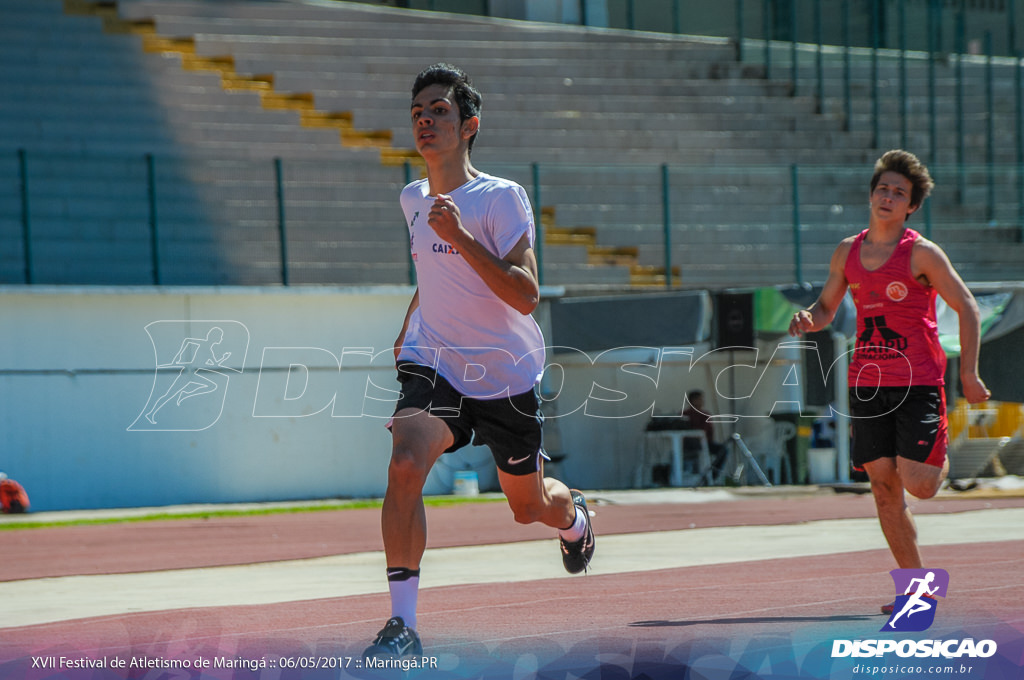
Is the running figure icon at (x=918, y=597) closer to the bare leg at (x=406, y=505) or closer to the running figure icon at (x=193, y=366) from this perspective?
the bare leg at (x=406, y=505)

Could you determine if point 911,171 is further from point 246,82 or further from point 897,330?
point 246,82

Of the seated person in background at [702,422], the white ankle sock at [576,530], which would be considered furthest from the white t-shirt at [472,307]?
the seated person in background at [702,422]

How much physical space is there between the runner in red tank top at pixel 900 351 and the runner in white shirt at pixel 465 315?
1689 mm

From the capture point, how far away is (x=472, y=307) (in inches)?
221

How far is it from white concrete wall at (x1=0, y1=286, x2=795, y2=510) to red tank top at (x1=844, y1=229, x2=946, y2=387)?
12.3 meters

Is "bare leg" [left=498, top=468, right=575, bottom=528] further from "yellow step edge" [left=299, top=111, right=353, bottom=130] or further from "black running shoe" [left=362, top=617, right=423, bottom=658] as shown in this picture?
"yellow step edge" [left=299, top=111, right=353, bottom=130]

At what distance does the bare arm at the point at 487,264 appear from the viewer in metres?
5.23

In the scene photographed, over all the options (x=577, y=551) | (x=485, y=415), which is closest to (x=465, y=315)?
(x=485, y=415)

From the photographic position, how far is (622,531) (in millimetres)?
12398

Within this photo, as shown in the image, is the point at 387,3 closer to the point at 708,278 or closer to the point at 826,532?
the point at 708,278

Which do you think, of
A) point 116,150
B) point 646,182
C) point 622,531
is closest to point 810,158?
point 646,182

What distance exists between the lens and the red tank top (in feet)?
21.4

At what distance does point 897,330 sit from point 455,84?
93.6 inches

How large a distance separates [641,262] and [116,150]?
8028 mm
